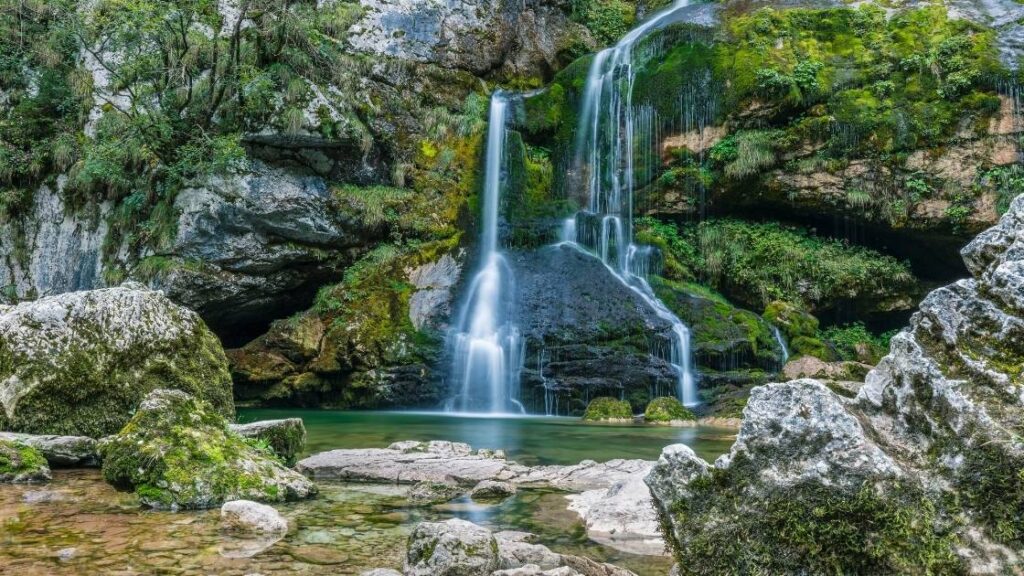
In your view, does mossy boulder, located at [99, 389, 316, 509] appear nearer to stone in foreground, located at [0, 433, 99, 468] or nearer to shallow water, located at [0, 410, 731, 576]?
shallow water, located at [0, 410, 731, 576]

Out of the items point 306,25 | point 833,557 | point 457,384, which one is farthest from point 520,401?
point 833,557

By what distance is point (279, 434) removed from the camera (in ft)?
18.7

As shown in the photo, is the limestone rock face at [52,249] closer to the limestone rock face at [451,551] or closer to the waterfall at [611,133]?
the waterfall at [611,133]

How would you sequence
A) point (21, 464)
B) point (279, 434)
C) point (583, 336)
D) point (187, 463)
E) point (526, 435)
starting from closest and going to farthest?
1. point (187, 463)
2. point (21, 464)
3. point (279, 434)
4. point (526, 435)
5. point (583, 336)

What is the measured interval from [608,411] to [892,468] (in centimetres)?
1004

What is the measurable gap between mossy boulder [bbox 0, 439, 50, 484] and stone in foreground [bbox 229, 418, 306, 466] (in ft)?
4.29

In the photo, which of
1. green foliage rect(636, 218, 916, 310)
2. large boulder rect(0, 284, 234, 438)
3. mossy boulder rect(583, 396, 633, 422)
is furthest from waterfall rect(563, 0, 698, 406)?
large boulder rect(0, 284, 234, 438)

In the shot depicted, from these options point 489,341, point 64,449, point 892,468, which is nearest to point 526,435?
point 489,341

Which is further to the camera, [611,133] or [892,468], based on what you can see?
[611,133]

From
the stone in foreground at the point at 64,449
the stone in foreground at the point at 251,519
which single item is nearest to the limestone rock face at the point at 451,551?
the stone in foreground at the point at 251,519

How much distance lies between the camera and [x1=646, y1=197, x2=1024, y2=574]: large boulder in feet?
7.09

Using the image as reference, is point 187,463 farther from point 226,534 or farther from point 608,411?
point 608,411

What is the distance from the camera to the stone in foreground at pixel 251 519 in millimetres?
3635

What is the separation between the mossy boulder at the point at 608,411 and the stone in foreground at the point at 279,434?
689cm
